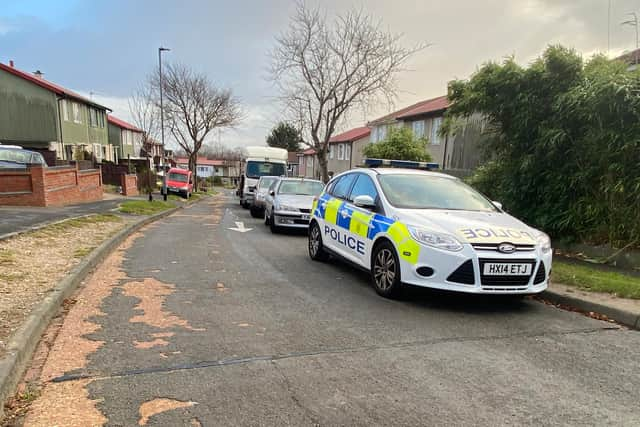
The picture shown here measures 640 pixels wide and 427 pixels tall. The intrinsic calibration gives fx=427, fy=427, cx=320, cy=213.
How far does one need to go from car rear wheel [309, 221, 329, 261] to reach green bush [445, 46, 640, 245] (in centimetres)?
418

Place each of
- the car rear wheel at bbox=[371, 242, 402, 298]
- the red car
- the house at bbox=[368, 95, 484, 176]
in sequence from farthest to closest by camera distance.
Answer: the red car
the house at bbox=[368, 95, 484, 176]
the car rear wheel at bbox=[371, 242, 402, 298]

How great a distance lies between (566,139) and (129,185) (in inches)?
1004

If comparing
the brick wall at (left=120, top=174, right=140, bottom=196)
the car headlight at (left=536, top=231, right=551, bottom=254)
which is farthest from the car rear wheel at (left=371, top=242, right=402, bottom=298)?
the brick wall at (left=120, top=174, right=140, bottom=196)

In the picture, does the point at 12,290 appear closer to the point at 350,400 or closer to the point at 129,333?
the point at 129,333

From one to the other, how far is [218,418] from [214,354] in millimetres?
951

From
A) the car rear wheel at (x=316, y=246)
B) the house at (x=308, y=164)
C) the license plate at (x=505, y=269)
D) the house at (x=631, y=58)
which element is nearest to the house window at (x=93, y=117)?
the house at (x=308, y=164)

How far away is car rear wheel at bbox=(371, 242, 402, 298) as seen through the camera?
16.9 feet

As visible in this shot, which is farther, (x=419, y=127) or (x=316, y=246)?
(x=419, y=127)

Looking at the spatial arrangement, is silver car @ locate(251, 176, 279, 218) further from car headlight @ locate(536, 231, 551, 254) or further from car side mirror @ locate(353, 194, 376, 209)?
car headlight @ locate(536, 231, 551, 254)

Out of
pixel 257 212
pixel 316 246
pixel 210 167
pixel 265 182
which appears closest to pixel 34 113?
pixel 265 182

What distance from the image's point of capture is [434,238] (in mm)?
4855

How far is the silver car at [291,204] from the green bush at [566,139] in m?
4.61

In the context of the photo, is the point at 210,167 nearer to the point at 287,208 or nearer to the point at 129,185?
the point at 129,185

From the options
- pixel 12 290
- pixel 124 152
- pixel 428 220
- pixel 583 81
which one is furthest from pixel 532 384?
pixel 124 152
